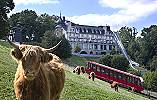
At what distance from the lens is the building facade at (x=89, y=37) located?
138 meters

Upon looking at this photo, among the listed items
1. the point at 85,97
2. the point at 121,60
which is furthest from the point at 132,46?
the point at 85,97

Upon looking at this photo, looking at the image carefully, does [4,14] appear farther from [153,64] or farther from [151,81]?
[153,64]

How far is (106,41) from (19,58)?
14505 centimetres

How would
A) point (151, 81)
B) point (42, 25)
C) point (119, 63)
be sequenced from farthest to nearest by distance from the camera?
point (42, 25) < point (119, 63) < point (151, 81)

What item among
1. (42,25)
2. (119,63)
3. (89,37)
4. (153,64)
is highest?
(42,25)

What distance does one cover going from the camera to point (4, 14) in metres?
65.4

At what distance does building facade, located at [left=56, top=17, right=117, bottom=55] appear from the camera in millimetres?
138062

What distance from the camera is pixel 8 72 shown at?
71.6 ft

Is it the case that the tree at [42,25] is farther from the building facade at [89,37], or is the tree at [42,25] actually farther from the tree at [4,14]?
the tree at [4,14]

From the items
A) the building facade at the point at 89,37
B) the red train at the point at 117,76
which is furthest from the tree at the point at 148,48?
the red train at the point at 117,76

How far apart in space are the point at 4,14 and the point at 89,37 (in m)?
85.0

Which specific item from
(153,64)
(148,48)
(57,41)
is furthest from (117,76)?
(148,48)

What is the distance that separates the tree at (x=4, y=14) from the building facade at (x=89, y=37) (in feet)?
211

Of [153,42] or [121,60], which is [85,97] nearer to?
[121,60]
